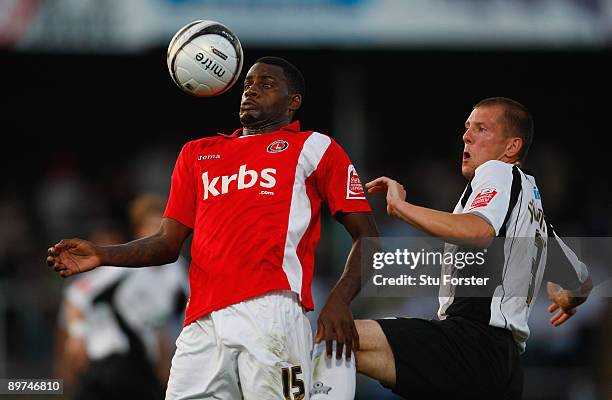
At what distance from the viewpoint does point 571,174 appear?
14781 mm

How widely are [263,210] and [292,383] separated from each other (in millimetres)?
839

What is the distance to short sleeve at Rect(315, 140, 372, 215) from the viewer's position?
528 cm

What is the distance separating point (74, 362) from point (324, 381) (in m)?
4.09

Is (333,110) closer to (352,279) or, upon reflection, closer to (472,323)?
(472,323)

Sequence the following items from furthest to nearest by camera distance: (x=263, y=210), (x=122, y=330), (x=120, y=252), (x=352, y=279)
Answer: (x=122, y=330) < (x=120, y=252) < (x=263, y=210) < (x=352, y=279)

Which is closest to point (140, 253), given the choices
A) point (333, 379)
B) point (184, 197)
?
point (184, 197)

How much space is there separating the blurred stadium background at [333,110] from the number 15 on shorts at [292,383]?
5.45m

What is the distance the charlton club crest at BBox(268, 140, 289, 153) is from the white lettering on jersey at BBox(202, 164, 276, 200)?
124mm

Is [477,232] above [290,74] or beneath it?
beneath

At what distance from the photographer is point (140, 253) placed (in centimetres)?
546

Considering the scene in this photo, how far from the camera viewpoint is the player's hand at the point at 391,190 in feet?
16.7

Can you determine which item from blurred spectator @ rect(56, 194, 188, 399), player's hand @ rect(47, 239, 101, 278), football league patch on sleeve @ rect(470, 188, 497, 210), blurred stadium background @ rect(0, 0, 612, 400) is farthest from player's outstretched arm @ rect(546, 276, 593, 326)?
blurred stadium background @ rect(0, 0, 612, 400)

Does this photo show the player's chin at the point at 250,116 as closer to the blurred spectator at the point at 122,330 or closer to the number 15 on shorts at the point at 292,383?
the number 15 on shorts at the point at 292,383

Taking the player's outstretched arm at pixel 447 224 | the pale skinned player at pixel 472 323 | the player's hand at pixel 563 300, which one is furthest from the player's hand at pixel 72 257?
the player's hand at pixel 563 300
